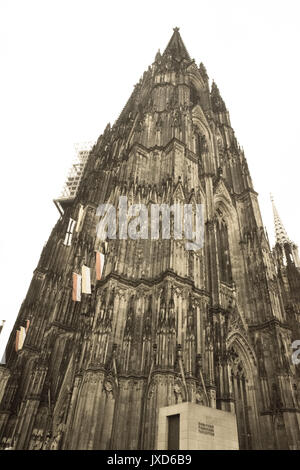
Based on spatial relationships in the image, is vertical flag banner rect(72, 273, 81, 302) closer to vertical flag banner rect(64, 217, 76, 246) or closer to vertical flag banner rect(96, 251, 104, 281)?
vertical flag banner rect(96, 251, 104, 281)

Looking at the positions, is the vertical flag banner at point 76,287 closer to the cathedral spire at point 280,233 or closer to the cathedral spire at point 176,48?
the cathedral spire at point 176,48

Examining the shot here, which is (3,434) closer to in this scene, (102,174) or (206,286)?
(206,286)

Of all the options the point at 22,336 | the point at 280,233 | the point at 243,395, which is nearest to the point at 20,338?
the point at 22,336

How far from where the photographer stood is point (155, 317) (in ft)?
45.6

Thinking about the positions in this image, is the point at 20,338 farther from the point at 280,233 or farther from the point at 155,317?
the point at 280,233

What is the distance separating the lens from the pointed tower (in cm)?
1209

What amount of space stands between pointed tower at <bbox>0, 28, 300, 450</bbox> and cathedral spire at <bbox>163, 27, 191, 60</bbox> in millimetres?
10742

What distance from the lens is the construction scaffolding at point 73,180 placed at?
125ft

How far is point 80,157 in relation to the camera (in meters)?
44.0

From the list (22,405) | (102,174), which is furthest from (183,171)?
(22,405)

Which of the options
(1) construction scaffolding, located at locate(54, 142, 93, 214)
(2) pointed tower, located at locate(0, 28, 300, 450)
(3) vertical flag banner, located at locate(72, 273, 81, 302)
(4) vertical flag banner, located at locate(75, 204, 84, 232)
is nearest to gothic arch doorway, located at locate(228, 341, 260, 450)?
(2) pointed tower, located at locate(0, 28, 300, 450)

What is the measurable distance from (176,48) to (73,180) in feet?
64.2

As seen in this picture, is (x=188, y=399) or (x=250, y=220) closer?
(x=188, y=399)

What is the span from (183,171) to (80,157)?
27.5 m
